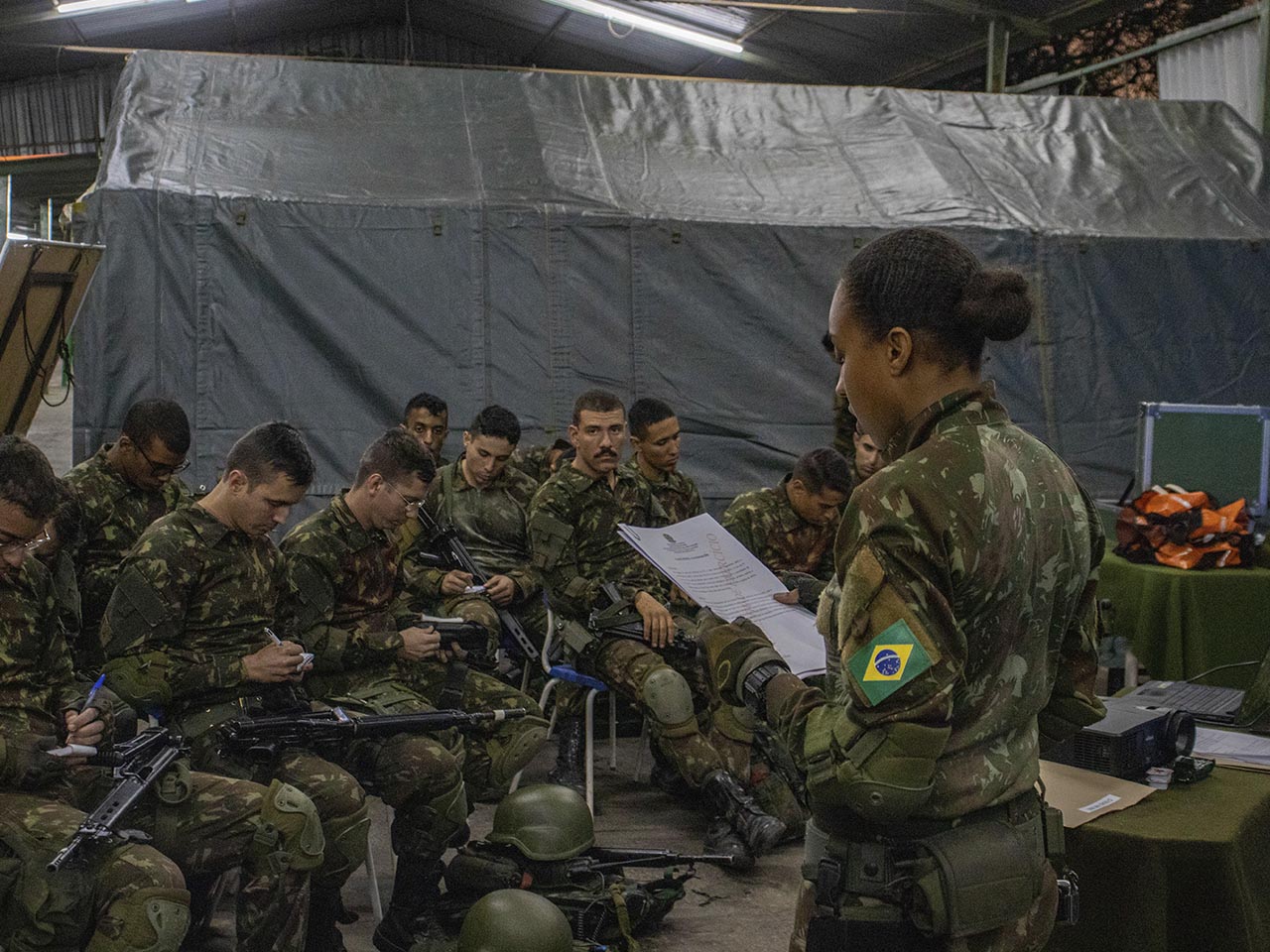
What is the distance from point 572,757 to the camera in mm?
5391

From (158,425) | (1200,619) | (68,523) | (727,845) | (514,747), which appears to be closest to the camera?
(68,523)

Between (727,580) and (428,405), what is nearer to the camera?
(727,580)

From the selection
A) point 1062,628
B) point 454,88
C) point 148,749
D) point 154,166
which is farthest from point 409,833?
point 454,88

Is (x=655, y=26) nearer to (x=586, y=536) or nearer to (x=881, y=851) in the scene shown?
(x=586, y=536)

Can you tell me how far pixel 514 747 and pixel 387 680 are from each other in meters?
0.54

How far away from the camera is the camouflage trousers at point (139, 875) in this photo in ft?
9.48

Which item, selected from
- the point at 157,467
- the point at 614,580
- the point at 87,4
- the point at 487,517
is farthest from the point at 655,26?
the point at 157,467

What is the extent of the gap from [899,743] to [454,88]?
23.2 ft

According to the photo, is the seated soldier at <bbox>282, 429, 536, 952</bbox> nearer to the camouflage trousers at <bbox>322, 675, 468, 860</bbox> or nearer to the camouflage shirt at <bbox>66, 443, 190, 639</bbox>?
the camouflage trousers at <bbox>322, 675, 468, 860</bbox>

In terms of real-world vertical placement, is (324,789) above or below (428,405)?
below

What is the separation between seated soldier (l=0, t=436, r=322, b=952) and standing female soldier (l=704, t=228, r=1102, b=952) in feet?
5.79

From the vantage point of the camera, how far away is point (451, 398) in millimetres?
7180

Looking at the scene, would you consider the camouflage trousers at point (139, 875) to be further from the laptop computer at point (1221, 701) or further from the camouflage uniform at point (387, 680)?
the laptop computer at point (1221, 701)

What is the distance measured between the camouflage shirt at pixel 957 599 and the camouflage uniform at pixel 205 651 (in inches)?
79.9
